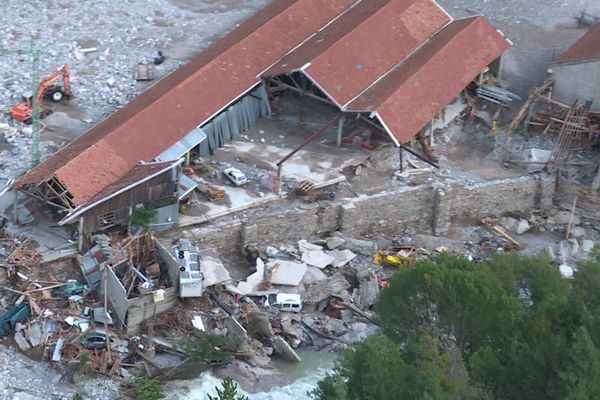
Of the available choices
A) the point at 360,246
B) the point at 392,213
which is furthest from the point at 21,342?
the point at 392,213

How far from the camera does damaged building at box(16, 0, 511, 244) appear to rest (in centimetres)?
2752

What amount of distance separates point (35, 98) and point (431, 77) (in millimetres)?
10941

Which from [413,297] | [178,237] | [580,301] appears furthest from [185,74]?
[580,301]

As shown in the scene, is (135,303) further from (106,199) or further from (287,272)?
(287,272)

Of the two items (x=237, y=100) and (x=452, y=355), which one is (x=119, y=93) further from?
(x=452, y=355)

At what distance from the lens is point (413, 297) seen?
22.0m

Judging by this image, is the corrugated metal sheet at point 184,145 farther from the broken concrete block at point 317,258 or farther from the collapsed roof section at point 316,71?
the broken concrete block at point 317,258

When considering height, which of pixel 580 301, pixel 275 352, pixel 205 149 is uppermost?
pixel 580 301

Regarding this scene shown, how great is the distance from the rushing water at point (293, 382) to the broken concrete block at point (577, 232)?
890 centimetres

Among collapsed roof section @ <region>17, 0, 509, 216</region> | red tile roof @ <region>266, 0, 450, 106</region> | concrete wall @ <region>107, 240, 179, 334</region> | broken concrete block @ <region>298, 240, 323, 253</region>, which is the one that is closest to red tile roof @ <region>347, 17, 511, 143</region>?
collapsed roof section @ <region>17, 0, 509, 216</region>

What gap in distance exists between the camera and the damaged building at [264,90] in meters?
27.5

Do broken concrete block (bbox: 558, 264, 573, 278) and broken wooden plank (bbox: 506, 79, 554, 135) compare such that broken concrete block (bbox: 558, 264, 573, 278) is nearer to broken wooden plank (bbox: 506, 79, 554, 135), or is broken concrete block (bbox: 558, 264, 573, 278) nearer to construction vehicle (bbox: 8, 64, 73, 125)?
broken wooden plank (bbox: 506, 79, 554, 135)

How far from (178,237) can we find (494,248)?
863cm

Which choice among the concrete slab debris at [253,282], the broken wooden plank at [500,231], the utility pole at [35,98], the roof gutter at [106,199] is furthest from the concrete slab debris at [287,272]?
the utility pole at [35,98]
